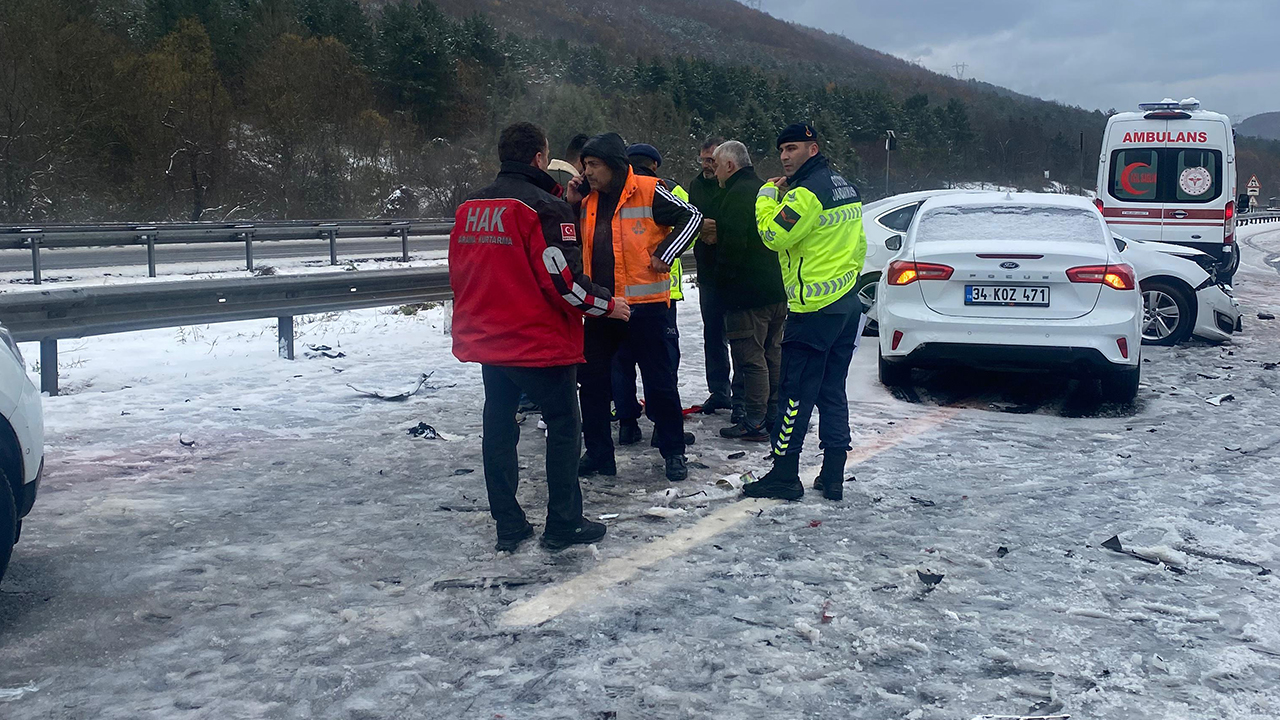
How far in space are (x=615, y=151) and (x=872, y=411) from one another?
338 cm

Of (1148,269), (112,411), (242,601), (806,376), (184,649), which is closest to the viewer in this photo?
(184,649)

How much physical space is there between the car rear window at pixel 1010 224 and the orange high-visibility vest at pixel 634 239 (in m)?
3.15

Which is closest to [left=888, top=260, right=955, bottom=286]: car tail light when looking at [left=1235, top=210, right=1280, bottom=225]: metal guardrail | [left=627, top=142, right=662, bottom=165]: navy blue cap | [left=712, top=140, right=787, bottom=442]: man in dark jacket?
[left=712, top=140, right=787, bottom=442]: man in dark jacket

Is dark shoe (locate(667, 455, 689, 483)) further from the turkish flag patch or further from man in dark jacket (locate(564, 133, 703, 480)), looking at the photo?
the turkish flag patch

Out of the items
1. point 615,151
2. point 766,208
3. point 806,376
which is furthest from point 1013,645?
point 615,151

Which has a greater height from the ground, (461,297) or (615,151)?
(615,151)

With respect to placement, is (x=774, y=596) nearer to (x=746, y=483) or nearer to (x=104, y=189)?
(x=746, y=483)

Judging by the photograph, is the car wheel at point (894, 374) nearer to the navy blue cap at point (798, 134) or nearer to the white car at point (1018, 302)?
the white car at point (1018, 302)

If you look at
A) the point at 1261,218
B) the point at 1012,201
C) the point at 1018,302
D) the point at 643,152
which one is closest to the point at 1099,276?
the point at 1018,302

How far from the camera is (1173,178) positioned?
14.8m

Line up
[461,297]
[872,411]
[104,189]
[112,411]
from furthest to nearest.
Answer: [104,189]
[872,411]
[112,411]
[461,297]

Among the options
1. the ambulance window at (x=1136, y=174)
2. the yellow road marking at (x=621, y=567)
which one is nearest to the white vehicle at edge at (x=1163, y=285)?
the ambulance window at (x=1136, y=174)

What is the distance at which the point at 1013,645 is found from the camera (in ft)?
11.8

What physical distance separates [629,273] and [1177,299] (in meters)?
7.77
